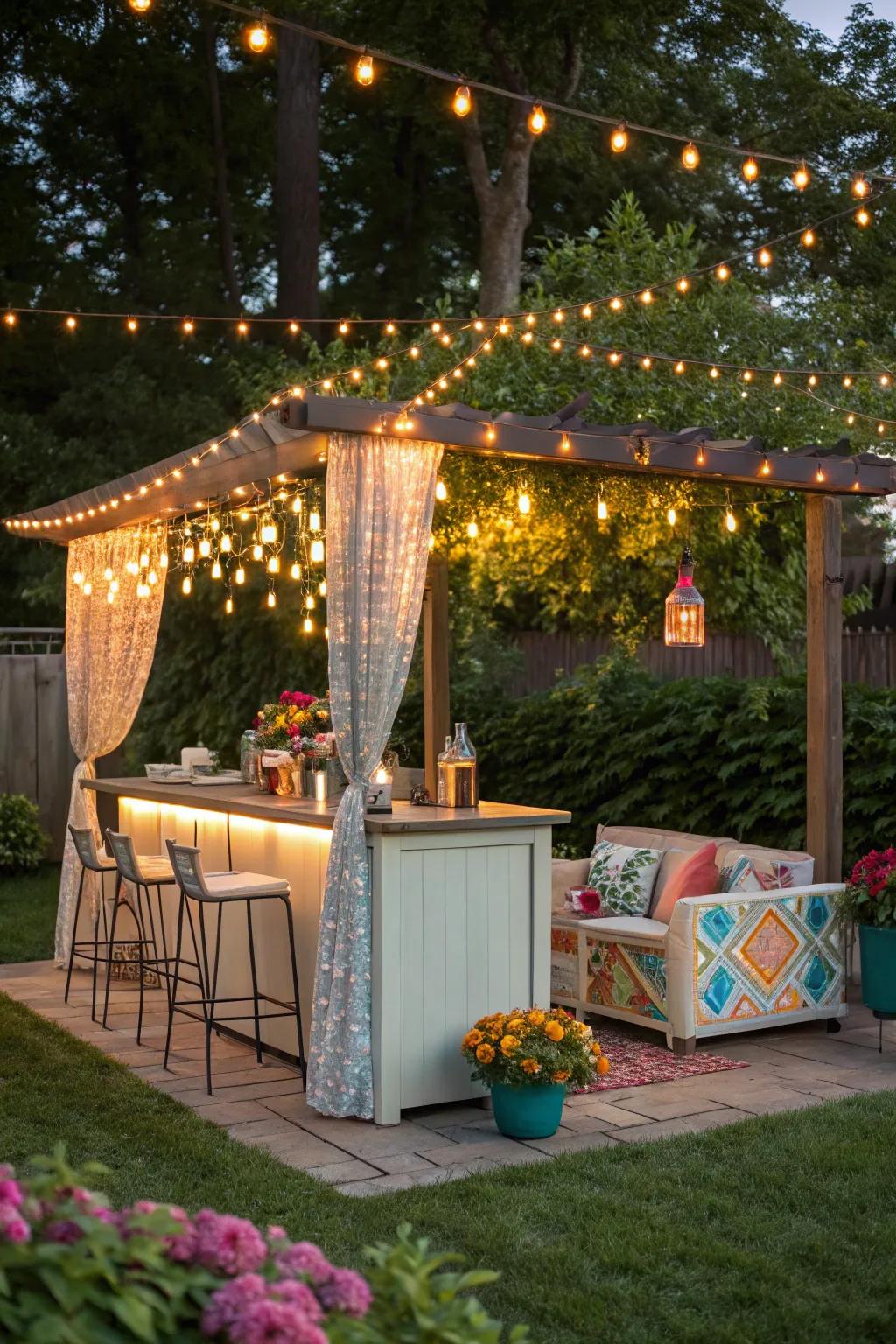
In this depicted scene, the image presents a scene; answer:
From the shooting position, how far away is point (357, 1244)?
13.4ft

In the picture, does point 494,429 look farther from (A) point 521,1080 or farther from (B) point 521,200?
(B) point 521,200

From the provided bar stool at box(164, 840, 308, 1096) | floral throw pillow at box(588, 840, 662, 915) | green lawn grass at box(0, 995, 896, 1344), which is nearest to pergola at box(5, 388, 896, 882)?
floral throw pillow at box(588, 840, 662, 915)

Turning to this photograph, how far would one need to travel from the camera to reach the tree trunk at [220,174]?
17.5 meters

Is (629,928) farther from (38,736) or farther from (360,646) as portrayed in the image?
(38,736)

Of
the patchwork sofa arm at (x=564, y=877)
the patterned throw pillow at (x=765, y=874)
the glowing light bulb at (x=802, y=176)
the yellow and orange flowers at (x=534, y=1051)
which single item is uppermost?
the glowing light bulb at (x=802, y=176)

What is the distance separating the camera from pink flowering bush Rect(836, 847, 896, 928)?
6.44 meters

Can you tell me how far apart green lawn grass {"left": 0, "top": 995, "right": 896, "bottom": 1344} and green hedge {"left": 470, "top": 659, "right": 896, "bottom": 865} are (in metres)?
2.55

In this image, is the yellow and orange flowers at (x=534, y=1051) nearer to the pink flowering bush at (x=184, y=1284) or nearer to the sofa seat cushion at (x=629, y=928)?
the sofa seat cushion at (x=629, y=928)

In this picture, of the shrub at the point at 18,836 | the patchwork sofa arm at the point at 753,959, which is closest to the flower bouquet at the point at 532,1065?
the patchwork sofa arm at the point at 753,959

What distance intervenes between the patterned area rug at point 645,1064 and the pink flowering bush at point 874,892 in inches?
34.1

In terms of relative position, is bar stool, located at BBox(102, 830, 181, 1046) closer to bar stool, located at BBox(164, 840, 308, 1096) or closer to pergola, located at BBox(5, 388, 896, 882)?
bar stool, located at BBox(164, 840, 308, 1096)

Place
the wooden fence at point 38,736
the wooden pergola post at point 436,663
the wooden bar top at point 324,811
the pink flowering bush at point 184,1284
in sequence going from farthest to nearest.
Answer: the wooden fence at point 38,736
the wooden pergola post at point 436,663
the wooden bar top at point 324,811
the pink flowering bush at point 184,1284

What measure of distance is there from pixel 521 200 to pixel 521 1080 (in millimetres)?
11409

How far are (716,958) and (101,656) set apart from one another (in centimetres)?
414
